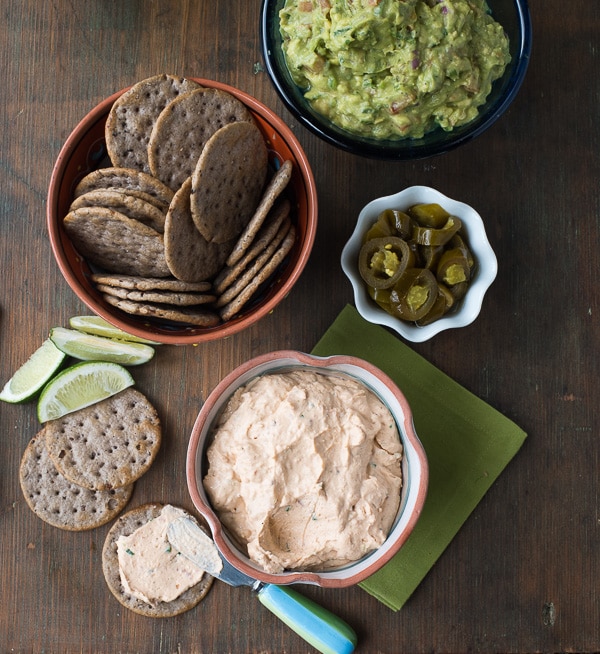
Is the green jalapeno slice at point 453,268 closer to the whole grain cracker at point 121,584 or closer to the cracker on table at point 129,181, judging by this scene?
the cracker on table at point 129,181

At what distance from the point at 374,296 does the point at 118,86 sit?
89 cm

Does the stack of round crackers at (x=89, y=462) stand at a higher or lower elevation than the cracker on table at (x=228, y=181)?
lower

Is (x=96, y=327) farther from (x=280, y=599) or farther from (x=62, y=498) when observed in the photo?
(x=280, y=599)

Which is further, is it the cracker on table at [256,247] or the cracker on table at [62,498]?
the cracker on table at [62,498]

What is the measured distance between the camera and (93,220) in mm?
1518

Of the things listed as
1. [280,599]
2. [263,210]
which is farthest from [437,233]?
[280,599]

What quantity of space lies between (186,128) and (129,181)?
0.17 m

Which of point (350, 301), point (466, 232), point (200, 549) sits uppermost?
point (466, 232)

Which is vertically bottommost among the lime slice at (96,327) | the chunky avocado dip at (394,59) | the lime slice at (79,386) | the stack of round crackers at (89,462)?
the stack of round crackers at (89,462)

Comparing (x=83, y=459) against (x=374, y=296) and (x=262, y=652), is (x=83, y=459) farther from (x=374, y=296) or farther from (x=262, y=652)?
(x=374, y=296)

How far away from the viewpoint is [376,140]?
1.56 m

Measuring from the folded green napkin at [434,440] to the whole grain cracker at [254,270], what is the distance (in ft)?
1.10

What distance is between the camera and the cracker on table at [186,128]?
61.0 inches

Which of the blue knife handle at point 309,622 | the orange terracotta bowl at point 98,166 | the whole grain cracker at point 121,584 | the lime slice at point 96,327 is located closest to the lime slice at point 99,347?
the lime slice at point 96,327
